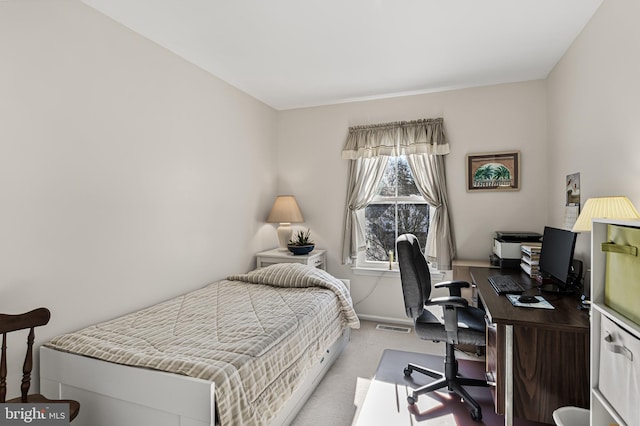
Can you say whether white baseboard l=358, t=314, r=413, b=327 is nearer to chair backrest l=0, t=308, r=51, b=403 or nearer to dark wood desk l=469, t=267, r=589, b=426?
dark wood desk l=469, t=267, r=589, b=426

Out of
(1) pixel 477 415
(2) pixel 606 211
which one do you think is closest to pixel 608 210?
(2) pixel 606 211

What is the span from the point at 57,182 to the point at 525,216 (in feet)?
12.8

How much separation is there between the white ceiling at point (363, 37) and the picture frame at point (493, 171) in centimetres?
76

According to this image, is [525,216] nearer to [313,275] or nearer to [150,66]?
[313,275]

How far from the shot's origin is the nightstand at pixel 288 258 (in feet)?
11.4

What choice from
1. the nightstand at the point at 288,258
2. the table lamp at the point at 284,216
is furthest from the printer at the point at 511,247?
the table lamp at the point at 284,216

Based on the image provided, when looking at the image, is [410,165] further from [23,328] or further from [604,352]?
[23,328]

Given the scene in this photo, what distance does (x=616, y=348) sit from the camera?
3.66ft

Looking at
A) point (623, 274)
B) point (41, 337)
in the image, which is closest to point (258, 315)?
point (41, 337)

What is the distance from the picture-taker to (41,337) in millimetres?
1754

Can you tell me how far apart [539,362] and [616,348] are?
60cm

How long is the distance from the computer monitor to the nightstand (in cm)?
211

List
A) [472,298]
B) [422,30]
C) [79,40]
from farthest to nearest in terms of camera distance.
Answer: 1. [472,298]
2. [422,30]
3. [79,40]

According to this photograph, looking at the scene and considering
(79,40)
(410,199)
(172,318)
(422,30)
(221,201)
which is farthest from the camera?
(410,199)
